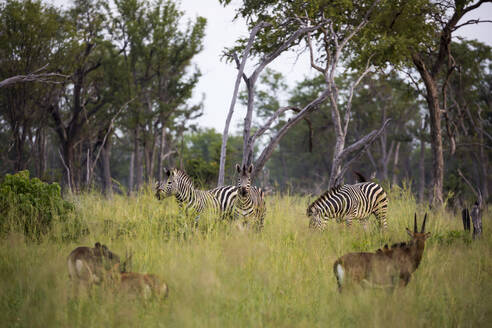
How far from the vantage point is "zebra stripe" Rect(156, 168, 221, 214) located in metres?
7.96

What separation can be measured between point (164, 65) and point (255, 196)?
2046cm

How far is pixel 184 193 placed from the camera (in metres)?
8.09

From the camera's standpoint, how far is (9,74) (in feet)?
60.2

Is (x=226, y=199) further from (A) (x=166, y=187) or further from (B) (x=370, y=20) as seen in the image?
(B) (x=370, y=20)

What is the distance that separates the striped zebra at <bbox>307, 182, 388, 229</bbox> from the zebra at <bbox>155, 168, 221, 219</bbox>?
2097mm

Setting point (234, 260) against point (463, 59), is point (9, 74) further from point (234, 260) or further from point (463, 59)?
point (463, 59)

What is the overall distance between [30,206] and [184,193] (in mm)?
3075

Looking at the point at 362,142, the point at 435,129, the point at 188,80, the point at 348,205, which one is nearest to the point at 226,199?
the point at 348,205

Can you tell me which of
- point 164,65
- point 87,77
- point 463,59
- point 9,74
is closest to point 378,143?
point 463,59

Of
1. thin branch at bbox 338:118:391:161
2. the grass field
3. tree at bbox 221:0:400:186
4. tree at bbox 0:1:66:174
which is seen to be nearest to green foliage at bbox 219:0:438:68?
tree at bbox 221:0:400:186

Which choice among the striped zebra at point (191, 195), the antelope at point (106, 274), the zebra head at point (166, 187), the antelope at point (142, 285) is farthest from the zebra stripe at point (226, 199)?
the antelope at point (142, 285)

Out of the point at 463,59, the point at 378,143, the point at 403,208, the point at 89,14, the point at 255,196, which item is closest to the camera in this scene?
the point at 255,196

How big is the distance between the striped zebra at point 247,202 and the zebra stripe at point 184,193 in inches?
26.1

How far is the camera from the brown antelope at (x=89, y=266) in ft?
14.7
